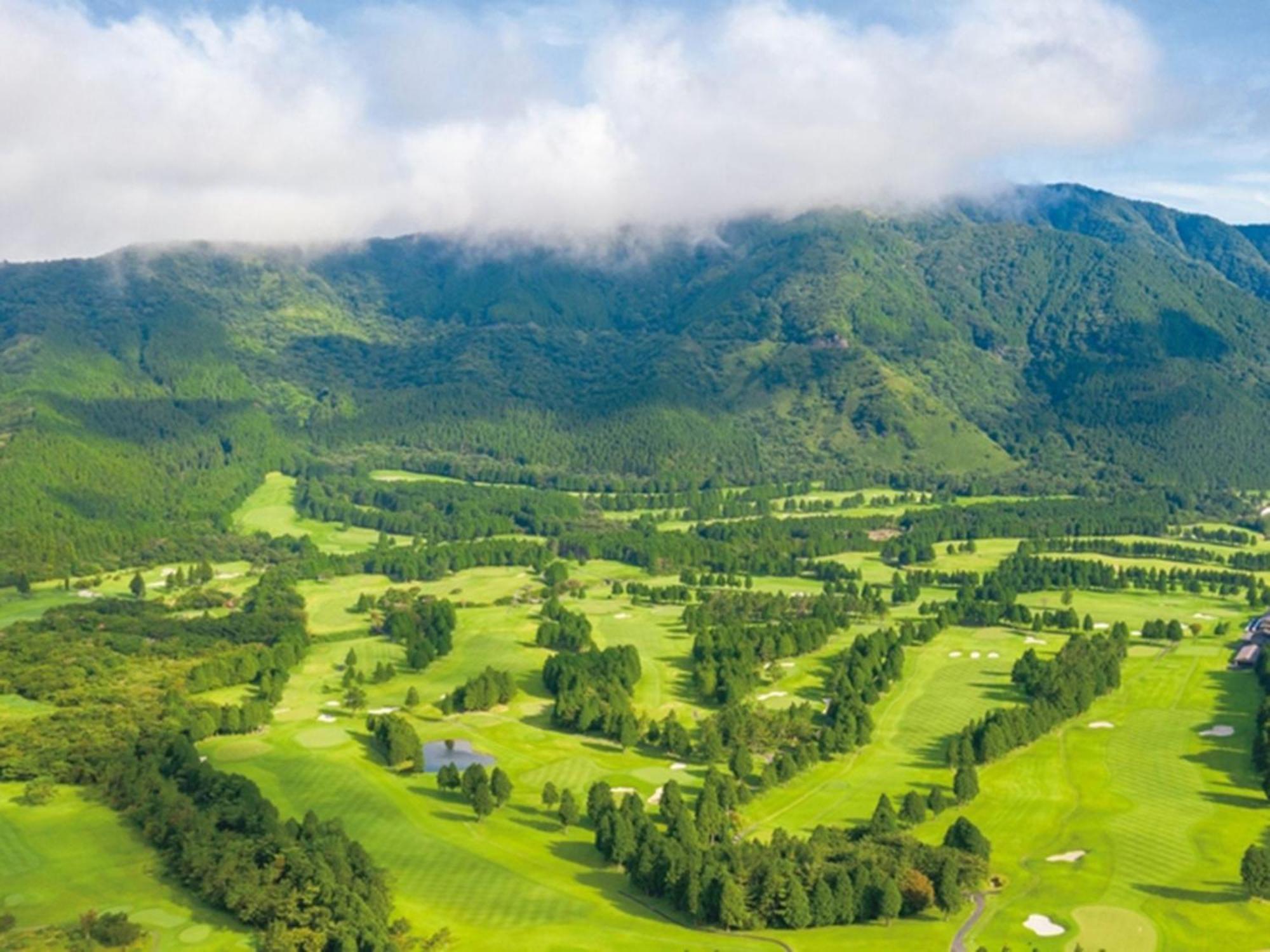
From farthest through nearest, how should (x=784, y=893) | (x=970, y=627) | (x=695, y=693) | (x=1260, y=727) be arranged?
(x=970, y=627), (x=695, y=693), (x=1260, y=727), (x=784, y=893)

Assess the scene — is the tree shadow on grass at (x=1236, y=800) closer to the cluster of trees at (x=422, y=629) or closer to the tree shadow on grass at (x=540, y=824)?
the tree shadow on grass at (x=540, y=824)

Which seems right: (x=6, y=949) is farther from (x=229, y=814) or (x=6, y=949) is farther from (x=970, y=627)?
(x=970, y=627)

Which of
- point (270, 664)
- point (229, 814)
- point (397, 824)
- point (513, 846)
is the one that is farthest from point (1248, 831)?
point (270, 664)

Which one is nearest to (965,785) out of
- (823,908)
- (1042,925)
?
(1042,925)

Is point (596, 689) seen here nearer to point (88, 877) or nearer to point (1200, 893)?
point (88, 877)

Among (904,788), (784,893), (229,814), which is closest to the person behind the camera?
(784,893)

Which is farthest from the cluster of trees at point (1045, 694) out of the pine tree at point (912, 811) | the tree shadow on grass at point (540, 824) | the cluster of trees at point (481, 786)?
the cluster of trees at point (481, 786)
